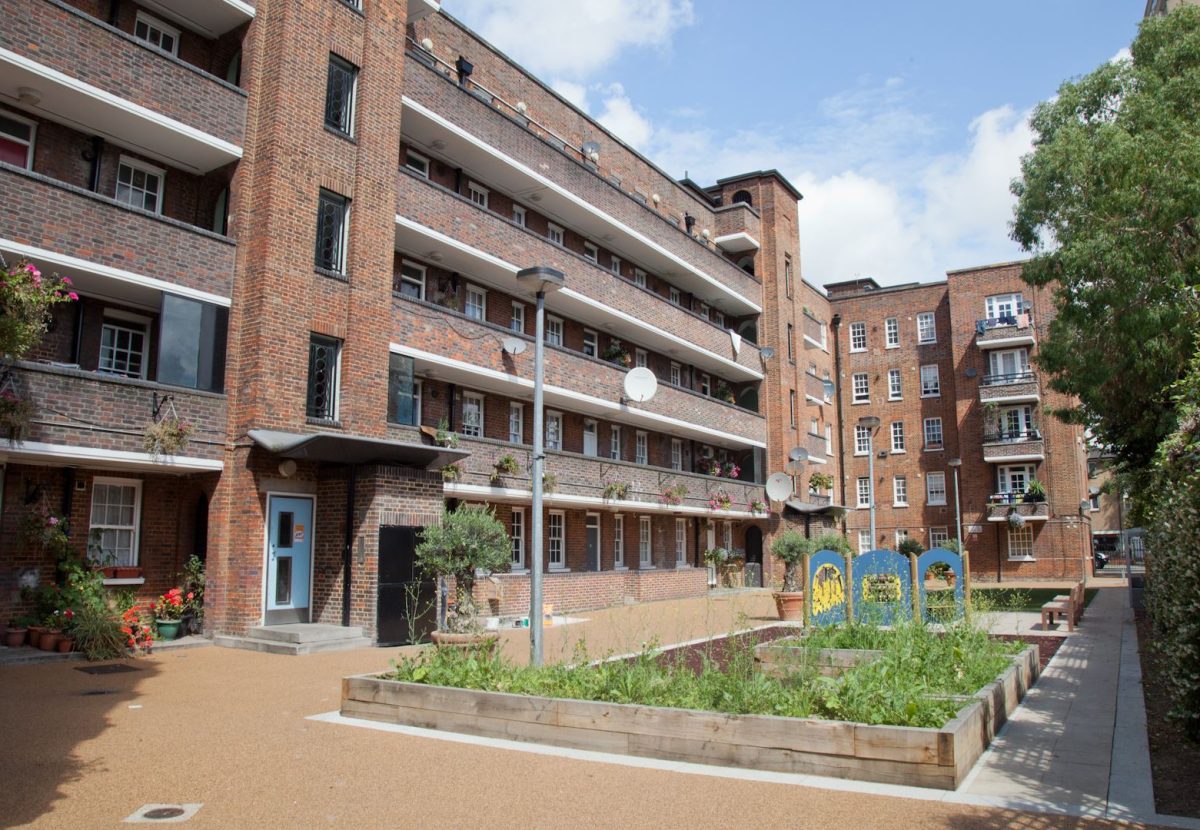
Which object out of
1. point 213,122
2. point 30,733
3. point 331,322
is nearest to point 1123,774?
point 30,733

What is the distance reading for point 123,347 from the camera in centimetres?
1659

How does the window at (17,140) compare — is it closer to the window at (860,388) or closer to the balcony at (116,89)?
the balcony at (116,89)

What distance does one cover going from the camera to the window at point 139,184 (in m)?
16.8

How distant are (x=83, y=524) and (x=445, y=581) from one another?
251 inches

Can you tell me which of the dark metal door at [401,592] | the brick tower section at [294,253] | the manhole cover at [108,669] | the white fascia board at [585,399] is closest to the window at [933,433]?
the white fascia board at [585,399]

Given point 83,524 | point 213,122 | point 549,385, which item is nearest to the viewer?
point 83,524

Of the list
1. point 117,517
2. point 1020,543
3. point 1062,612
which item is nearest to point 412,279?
point 117,517

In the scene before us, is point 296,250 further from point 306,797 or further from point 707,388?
point 707,388

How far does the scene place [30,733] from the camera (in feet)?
28.2

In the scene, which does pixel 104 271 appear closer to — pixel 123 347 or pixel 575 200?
pixel 123 347

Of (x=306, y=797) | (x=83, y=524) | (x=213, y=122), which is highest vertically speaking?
(x=213, y=122)

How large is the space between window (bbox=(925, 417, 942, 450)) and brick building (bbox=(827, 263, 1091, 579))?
65mm

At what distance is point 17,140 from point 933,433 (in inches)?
1801

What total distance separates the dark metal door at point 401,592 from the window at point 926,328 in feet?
136
